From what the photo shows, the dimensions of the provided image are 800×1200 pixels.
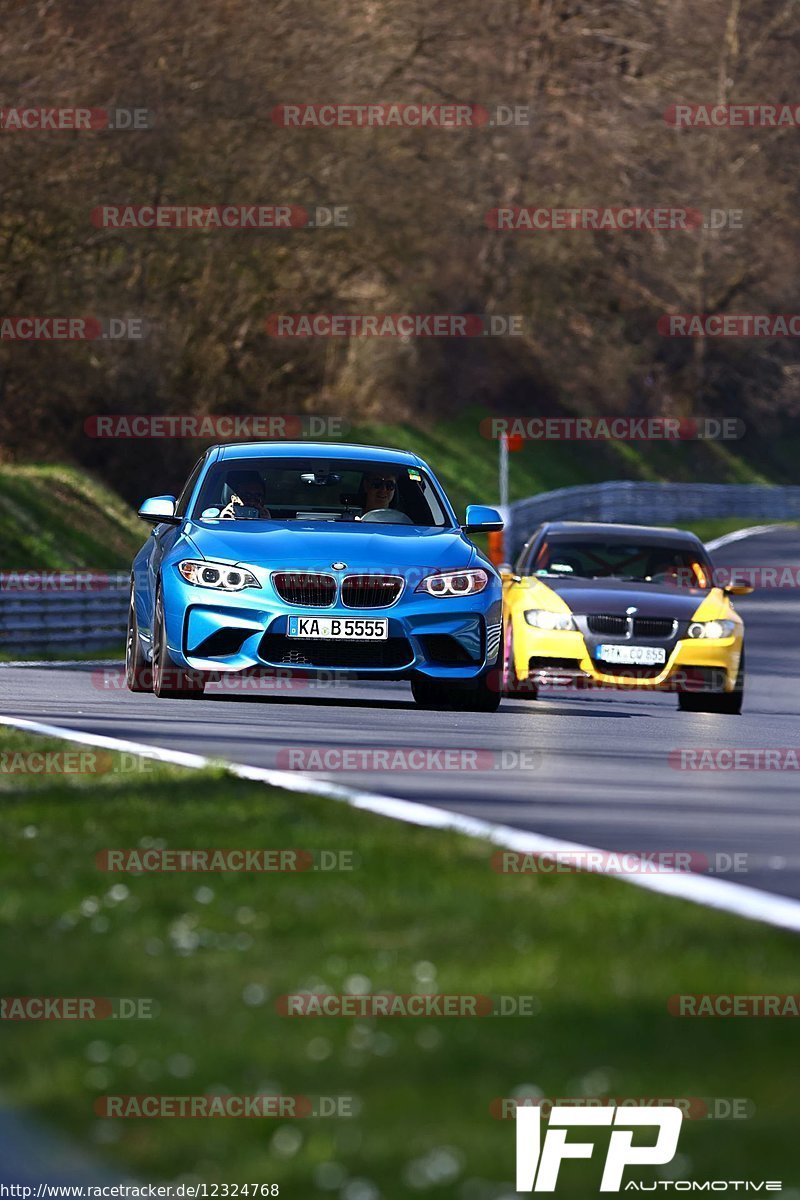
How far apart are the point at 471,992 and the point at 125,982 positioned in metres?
0.89

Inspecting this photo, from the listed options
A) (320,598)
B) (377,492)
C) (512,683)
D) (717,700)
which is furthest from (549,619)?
(320,598)

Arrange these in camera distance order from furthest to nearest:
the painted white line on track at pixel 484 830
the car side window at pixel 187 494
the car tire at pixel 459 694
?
the car side window at pixel 187 494 → the car tire at pixel 459 694 → the painted white line on track at pixel 484 830

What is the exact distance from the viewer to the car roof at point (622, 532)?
21031mm

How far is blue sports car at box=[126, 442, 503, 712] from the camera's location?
15.9m

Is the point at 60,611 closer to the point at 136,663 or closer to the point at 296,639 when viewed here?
the point at 136,663

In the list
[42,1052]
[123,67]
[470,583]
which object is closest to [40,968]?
[42,1052]

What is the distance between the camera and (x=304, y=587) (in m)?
16.0

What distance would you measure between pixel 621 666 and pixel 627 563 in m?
2.14

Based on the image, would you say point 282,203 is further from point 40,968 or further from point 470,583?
point 40,968

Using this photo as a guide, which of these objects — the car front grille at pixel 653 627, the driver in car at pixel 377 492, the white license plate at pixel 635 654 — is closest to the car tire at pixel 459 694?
the driver in car at pixel 377 492

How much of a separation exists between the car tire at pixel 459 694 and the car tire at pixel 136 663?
1.78 meters

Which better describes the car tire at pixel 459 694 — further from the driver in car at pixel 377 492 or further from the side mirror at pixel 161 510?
the side mirror at pixel 161 510

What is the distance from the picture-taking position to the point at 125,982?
654 centimetres

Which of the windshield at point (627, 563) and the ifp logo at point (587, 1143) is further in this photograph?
the windshield at point (627, 563)
